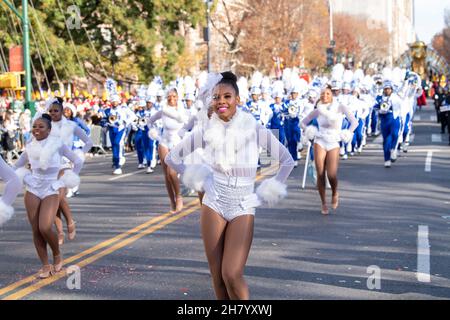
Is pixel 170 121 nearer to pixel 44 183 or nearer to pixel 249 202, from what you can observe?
pixel 44 183

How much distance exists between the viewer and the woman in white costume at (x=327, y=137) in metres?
14.2

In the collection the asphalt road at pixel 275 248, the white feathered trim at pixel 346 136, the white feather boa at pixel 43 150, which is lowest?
the asphalt road at pixel 275 248

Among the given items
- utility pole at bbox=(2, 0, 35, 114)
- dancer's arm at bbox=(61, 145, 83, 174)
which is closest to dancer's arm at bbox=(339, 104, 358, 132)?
dancer's arm at bbox=(61, 145, 83, 174)

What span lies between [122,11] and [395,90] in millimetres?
24015

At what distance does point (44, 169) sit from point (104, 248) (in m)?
1.59

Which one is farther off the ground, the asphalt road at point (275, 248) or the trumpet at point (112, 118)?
the trumpet at point (112, 118)

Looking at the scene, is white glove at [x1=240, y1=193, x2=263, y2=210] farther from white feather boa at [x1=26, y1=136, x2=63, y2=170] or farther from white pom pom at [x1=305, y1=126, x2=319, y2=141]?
white pom pom at [x1=305, y1=126, x2=319, y2=141]

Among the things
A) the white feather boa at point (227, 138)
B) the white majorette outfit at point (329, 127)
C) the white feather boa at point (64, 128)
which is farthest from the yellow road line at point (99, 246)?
the white feather boa at point (227, 138)

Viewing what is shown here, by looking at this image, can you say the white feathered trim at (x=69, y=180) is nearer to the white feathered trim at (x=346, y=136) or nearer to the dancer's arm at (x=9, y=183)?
the dancer's arm at (x=9, y=183)

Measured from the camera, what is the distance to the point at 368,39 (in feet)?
366

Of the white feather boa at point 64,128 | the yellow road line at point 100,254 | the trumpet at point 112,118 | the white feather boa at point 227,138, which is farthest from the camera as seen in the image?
the trumpet at point 112,118

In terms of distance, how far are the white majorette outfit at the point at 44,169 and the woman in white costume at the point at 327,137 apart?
472cm

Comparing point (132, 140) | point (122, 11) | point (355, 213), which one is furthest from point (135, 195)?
point (122, 11)
